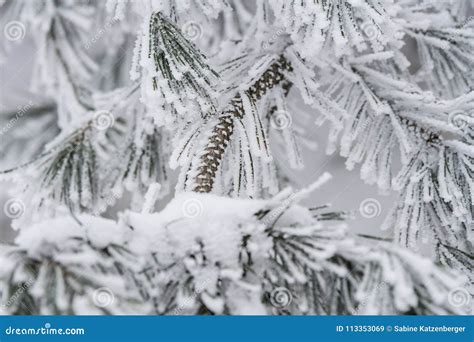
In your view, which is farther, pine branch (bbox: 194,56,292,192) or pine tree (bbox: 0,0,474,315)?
pine branch (bbox: 194,56,292,192)

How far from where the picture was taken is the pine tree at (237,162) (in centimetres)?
113

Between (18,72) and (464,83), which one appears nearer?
(464,83)

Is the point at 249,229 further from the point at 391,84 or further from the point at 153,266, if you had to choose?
the point at 391,84

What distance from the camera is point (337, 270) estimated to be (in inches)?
45.3

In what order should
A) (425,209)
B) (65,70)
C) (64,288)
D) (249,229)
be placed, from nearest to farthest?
(64,288)
(249,229)
(425,209)
(65,70)

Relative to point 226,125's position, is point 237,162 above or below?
below

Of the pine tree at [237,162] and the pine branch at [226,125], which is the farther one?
the pine branch at [226,125]

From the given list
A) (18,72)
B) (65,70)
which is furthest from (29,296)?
(18,72)

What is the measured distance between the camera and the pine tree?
3.71 ft

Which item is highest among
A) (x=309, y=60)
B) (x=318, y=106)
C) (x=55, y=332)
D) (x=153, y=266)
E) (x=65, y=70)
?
(x=65, y=70)

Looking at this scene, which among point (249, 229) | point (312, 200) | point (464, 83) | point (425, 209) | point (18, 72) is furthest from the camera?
point (312, 200)

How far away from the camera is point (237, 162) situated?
1.91 metres

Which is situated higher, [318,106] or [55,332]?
[318,106]

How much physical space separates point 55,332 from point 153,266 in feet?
0.72
